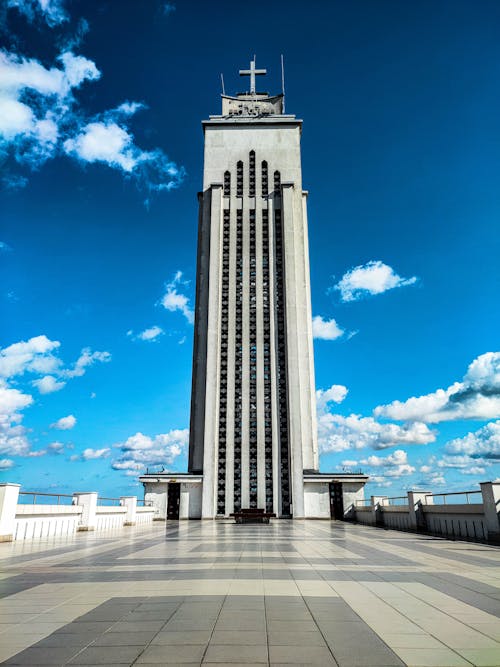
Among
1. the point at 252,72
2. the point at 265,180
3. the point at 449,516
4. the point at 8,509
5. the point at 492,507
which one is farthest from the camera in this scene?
the point at 252,72

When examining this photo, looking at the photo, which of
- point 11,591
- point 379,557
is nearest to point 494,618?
point 379,557

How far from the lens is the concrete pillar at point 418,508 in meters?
21.0

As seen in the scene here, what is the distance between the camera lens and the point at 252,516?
36.3 meters

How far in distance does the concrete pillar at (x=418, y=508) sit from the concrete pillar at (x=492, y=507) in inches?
244

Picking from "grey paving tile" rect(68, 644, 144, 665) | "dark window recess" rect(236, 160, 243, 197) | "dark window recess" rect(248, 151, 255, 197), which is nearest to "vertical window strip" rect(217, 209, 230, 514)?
"dark window recess" rect(236, 160, 243, 197)

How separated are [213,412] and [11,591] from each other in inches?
1588

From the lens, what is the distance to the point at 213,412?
47562mm

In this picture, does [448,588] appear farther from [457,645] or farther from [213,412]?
[213,412]

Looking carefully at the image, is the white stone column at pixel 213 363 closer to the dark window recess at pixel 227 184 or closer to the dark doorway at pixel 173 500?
A: the dark window recess at pixel 227 184

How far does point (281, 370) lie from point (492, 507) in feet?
115

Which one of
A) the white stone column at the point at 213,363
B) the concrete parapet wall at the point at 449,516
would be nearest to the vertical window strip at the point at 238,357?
the white stone column at the point at 213,363

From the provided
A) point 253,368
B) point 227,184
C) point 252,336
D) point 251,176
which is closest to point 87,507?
point 253,368

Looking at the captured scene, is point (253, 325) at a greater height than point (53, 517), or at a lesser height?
greater

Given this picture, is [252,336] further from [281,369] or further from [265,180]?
[265,180]
